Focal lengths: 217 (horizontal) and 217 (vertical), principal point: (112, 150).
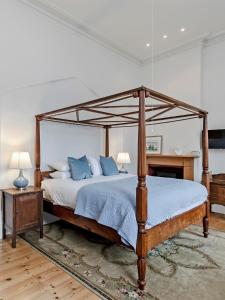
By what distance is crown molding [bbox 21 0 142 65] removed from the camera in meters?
3.87

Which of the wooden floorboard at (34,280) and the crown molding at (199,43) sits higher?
the crown molding at (199,43)

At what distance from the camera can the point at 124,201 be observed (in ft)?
7.88

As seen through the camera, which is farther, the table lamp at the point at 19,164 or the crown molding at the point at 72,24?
the crown molding at the point at 72,24

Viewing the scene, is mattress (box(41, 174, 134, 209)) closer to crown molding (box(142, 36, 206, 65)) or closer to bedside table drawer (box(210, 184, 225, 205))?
bedside table drawer (box(210, 184, 225, 205))

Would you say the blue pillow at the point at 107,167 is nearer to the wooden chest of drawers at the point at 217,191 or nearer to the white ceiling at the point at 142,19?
the wooden chest of drawers at the point at 217,191

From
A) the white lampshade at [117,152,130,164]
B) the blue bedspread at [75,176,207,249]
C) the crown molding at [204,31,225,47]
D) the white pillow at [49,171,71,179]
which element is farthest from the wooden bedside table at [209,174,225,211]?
the crown molding at [204,31,225,47]

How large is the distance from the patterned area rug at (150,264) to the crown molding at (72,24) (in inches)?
155

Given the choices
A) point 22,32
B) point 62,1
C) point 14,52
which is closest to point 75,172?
point 14,52

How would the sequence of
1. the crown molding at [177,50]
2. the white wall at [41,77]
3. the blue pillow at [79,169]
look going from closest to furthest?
1. the white wall at [41,77]
2. the blue pillow at [79,169]
3. the crown molding at [177,50]

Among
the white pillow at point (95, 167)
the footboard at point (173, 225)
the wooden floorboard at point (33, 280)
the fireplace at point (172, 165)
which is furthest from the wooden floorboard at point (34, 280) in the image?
the fireplace at point (172, 165)

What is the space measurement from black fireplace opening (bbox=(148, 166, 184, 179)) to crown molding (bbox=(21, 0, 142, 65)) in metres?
3.09

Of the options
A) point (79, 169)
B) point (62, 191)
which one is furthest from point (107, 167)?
point (62, 191)

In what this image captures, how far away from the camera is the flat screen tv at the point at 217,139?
4664 millimetres

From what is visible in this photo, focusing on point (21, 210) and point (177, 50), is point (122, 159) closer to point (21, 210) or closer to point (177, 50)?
point (21, 210)
